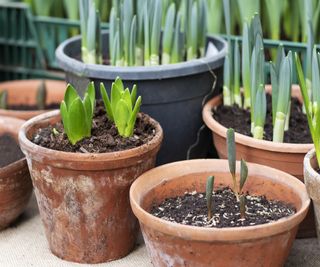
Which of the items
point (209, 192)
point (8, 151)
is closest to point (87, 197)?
point (209, 192)

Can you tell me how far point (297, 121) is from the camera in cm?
207

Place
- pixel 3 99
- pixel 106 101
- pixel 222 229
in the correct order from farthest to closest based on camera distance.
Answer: pixel 3 99 < pixel 106 101 < pixel 222 229

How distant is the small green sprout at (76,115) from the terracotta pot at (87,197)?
0.08m

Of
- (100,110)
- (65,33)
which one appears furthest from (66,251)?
(65,33)

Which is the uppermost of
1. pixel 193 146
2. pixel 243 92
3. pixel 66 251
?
pixel 243 92

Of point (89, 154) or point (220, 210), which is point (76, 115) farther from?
point (220, 210)

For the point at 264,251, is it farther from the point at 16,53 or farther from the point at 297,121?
the point at 16,53

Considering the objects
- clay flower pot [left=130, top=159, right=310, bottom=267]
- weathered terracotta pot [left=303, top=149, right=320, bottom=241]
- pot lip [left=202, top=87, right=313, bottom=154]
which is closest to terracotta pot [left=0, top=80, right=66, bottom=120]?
pot lip [left=202, top=87, right=313, bottom=154]

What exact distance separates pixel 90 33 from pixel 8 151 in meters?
0.43

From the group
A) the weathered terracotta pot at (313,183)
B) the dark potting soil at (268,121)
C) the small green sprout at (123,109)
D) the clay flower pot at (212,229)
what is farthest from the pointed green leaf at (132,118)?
the weathered terracotta pot at (313,183)

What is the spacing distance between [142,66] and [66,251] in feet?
1.93

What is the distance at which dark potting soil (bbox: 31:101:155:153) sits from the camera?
5.75ft

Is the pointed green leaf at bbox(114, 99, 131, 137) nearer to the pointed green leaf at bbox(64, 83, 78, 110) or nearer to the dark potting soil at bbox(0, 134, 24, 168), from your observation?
the pointed green leaf at bbox(64, 83, 78, 110)

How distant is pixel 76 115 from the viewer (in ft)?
5.65
